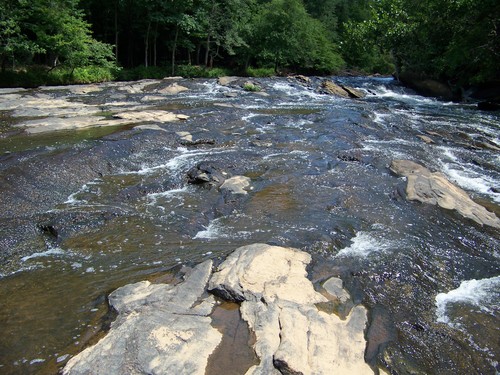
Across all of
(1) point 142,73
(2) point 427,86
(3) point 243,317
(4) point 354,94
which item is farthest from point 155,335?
(2) point 427,86

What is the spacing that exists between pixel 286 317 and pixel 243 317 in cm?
50

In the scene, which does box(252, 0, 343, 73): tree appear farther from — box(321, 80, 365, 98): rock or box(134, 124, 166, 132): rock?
box(134, 124, 166, 132): rock

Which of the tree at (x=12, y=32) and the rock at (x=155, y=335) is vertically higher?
the tree at (x=12, y=32)

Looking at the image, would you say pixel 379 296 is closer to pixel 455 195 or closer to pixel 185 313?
pixel 185 313

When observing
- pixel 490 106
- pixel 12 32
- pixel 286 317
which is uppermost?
pixel 12 32

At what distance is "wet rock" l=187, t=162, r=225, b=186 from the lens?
8.77m

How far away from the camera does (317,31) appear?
4303 centimetres

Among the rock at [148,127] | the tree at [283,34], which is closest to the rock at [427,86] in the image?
the tree at [283,34]

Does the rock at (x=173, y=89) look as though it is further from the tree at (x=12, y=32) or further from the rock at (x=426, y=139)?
the rock at (x=426, y=139)

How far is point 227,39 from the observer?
1298 inches

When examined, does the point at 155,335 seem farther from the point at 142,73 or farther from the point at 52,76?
the point at 142,73

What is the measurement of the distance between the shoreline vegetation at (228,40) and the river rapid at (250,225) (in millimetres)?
10013

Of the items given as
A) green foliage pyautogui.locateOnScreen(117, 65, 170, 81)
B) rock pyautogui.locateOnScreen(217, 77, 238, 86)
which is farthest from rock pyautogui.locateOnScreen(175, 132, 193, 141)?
green foliage pyautogui.locateOnScreen(117, 65, 170, 81)

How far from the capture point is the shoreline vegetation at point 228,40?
2191cm
